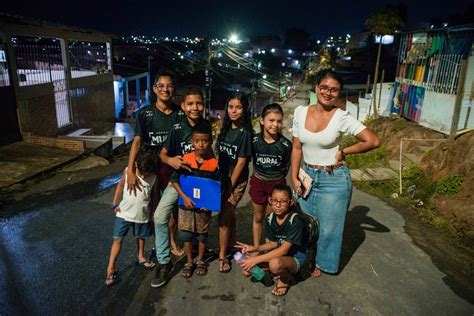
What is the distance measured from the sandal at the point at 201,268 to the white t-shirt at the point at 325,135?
5.55 ft

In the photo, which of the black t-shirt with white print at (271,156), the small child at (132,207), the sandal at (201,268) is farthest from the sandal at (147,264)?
the black t-shirt with white print at (271,156)

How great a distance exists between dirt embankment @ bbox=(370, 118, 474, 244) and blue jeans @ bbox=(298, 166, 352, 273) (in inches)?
125

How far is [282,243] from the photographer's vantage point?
3.19 m

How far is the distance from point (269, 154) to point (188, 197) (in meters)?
1.00

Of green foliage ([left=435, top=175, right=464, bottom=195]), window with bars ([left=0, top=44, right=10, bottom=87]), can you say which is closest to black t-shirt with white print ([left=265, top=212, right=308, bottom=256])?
green foliage ([left=435, top=175, right=464, bottom=195])

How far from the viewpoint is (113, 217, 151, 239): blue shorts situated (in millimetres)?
3410

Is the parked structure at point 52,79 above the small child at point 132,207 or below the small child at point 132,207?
above

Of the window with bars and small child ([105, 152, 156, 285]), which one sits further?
the window with bars

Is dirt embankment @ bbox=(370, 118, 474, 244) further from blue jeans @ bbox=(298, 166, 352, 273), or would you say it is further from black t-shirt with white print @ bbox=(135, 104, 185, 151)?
black t-shirt with white print @ bbox=(135, 104, 185, 151)

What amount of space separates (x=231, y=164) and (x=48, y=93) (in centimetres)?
1119

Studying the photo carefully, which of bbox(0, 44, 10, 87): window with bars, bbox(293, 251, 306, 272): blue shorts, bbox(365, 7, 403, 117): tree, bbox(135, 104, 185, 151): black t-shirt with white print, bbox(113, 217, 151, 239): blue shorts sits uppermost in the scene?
bbox(365, 7, 403, 117): tree

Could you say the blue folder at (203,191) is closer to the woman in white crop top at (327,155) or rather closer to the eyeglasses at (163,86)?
the woman in white crop top at (327,155)

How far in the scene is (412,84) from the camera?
40.7 feet

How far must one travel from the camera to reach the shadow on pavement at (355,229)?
434 centimetres
